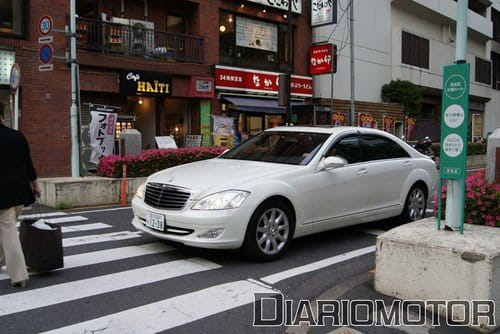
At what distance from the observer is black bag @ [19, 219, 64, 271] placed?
5.10 metres

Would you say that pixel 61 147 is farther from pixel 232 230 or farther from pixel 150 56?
pixel 232 230

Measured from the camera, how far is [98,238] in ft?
23.2

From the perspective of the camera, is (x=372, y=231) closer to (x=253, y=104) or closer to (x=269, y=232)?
(x=269, y=232)

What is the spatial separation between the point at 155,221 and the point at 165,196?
314 mm

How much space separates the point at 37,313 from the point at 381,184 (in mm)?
4937

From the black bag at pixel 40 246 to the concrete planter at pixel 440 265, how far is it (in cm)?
Result: 330

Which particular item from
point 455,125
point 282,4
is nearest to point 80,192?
point 455,125

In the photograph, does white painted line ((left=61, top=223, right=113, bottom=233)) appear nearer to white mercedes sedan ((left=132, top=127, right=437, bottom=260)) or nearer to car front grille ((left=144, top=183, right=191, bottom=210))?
white mercedes sedan ((left=132, top=127, right=437, bottom=260))

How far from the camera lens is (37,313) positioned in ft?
13.9

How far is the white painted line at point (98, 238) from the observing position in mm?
6738

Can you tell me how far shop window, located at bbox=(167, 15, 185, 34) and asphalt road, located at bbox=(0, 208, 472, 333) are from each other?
44.7ft

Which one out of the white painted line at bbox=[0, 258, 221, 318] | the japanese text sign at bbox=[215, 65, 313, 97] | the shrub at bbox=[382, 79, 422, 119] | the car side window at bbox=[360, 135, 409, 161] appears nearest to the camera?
the white painted line at bbox=[0, 258, 221, 318]

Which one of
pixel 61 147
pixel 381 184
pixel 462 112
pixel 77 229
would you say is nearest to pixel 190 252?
pixel 77 229

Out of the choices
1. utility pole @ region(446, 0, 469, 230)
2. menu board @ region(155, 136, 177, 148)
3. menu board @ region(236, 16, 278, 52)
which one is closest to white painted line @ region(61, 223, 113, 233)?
utility pole @ region(446, 0, 469, 230)
